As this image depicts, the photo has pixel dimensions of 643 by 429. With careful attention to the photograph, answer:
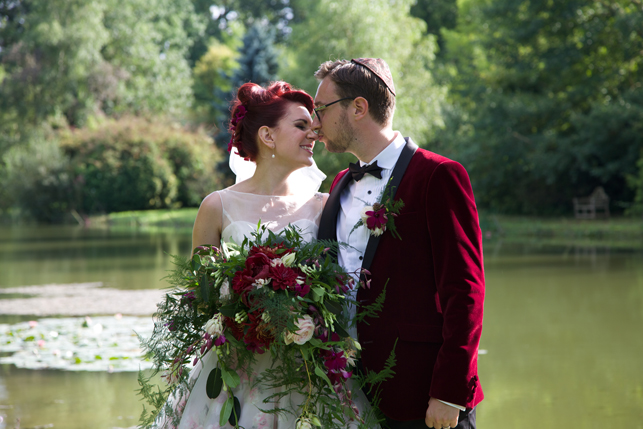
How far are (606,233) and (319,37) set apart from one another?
1350 centimetres

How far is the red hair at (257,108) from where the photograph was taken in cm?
331

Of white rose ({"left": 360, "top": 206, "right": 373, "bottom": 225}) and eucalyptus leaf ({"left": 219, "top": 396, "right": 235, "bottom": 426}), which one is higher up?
white rose ({"left": 360, "top": 206, "right": 373, "bottom": 225})

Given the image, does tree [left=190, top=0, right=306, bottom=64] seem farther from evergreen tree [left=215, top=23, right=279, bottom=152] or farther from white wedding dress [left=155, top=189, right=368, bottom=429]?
white wedding dress [left=155, top=189, right=368, bottom=429]

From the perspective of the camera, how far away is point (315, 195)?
342cm

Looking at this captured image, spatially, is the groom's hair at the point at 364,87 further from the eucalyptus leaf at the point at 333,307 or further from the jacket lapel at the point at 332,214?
the eucalyptus leaf at the point at 333,307

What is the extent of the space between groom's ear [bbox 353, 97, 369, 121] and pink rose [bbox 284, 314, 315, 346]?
0.82 metres

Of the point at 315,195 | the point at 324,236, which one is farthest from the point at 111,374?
the point at 324,236

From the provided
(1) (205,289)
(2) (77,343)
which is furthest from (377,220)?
(2) (77,343)

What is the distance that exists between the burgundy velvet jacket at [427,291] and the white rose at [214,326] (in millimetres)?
521

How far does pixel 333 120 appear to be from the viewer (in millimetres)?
2701

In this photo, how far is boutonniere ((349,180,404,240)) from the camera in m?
2.47

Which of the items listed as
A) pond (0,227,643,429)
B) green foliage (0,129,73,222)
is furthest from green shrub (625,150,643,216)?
green foliage (0,129,73,222)

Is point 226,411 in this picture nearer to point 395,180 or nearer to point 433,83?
point 395,180

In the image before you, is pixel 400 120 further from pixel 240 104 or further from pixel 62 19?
pixel 240 104
